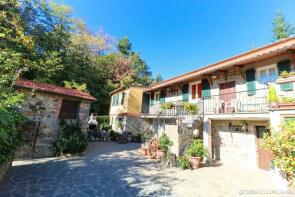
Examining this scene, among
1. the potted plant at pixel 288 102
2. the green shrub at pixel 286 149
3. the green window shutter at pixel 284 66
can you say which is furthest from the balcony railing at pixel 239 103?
the green shrub at pixel 286 149

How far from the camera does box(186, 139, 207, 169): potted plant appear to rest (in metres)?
8.74

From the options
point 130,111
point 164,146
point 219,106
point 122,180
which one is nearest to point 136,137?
point 130,111

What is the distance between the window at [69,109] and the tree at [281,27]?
→ 28.1m

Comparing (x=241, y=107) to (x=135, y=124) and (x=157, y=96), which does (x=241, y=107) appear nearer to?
(x=157, y=96)

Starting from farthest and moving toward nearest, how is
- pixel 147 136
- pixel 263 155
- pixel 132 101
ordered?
pixel 132 101 < pixel 147 136 < pixel 263 155

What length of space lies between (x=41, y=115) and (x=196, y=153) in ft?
31.7

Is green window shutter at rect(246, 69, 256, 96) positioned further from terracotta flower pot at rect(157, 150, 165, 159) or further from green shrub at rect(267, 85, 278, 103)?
terracotta flower pot at rect(157, 150, 165, 159)

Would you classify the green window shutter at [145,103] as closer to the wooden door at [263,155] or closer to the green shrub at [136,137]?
the green shrub at [136,137]

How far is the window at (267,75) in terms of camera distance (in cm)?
816

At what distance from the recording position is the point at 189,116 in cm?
1080

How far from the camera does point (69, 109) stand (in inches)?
459

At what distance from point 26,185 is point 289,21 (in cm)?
3318

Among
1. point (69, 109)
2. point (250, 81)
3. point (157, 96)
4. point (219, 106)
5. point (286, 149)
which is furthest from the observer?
point (157, 96)

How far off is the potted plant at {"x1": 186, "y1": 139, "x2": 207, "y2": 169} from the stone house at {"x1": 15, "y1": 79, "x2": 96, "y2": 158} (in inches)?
328
